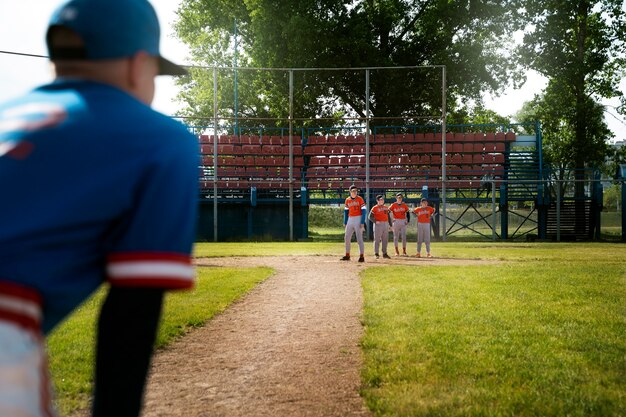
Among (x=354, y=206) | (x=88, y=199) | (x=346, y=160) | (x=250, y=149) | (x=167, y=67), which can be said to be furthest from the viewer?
(x=250, y=149)

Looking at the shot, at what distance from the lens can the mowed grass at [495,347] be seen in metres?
4.38

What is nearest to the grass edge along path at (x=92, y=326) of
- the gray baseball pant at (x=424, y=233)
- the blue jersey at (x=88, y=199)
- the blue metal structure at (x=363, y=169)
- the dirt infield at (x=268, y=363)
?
the dirt infield at (x=268, y=363)

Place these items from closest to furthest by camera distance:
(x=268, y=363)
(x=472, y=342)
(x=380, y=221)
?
(x=268, y=363)
(x=472, y=342)
(x=380, y=221)

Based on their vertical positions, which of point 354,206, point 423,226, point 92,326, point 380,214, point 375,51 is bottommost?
point 92,326

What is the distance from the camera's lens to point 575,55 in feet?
126

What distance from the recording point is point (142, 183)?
4.75ft

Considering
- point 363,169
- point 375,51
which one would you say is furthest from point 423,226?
point 375,51

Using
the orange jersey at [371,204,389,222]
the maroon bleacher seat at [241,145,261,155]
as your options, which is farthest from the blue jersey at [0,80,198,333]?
the maroon bleacher seat at [241,145,261,155]

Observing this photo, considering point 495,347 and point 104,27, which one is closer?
point 104,27

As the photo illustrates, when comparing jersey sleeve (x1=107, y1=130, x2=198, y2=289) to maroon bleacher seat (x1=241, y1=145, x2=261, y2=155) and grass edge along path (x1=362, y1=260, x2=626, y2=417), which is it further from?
maroon bleacher seat (x1=241, y1=145, x2=261, y2=155)

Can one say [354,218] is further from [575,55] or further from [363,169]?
[575,55]

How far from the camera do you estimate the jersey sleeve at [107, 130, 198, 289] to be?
55.4 inches

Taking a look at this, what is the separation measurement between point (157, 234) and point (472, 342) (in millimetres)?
5515

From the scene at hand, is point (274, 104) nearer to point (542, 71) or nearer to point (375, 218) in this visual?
Result: point (542, 71)
